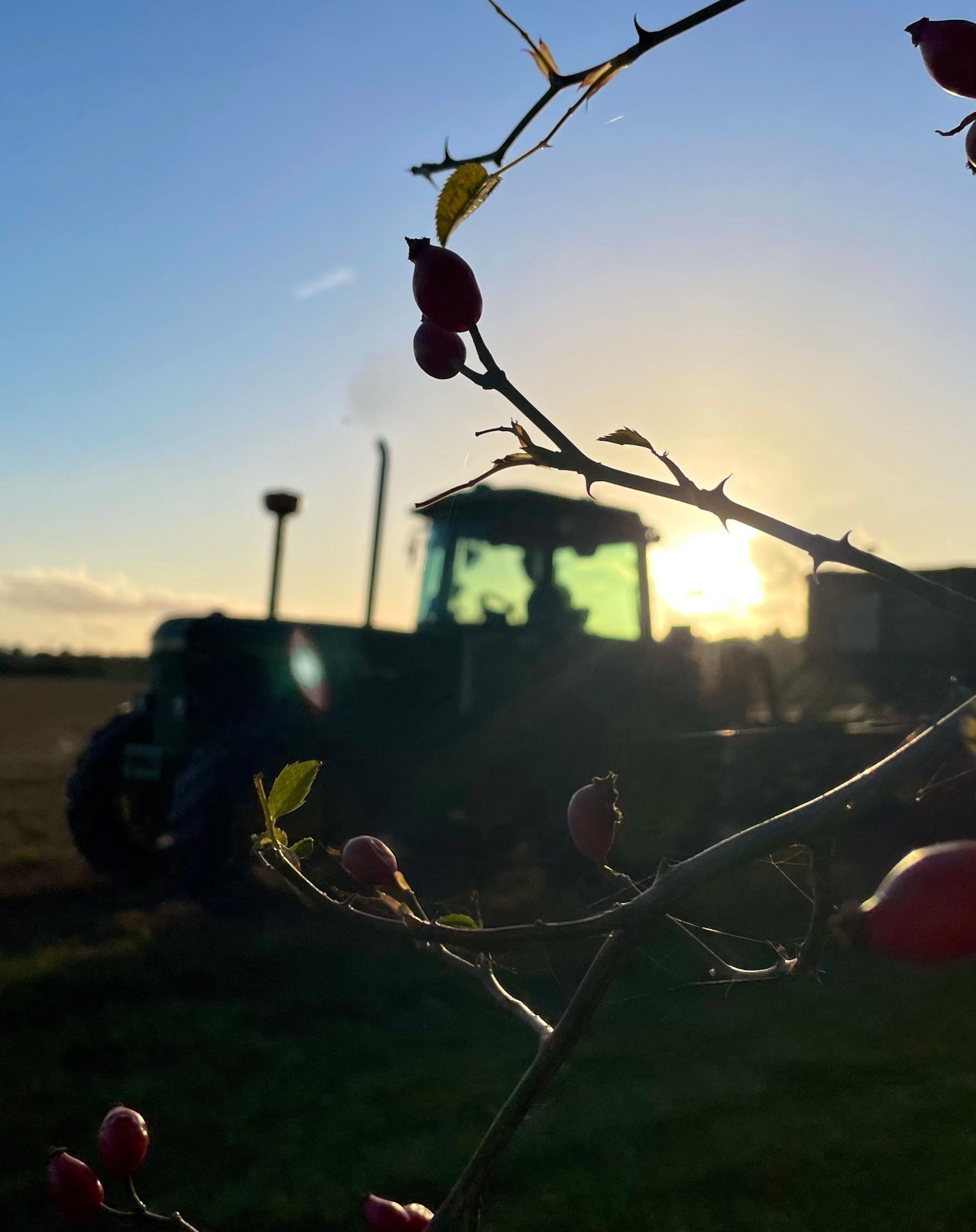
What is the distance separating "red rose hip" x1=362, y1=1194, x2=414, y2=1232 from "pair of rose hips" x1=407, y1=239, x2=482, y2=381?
1.90ft

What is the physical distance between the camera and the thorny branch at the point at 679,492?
1.71 ft

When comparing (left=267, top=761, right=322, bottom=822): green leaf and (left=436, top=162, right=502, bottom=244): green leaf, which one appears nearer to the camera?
(left=436, top=162, right=502, bottom=244): green leaf

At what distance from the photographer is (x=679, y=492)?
534mm

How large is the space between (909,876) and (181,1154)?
3749 mm

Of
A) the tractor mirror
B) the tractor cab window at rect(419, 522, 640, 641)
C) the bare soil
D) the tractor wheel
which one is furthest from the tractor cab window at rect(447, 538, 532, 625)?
the bare soil

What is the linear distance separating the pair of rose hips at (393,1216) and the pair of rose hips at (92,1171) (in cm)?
20

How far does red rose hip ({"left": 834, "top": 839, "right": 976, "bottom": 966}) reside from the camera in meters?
0.45

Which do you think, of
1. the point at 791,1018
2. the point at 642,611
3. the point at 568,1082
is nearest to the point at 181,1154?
the point at 568,1082

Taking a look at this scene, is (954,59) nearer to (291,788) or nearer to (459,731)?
(291,788)

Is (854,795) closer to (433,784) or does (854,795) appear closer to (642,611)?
(433,784)

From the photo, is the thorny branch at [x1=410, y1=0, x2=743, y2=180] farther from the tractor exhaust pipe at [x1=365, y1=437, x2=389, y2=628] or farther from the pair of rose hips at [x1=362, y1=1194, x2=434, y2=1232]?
the tractor exhaust pipe at [x1=365, y1=437, x2=389, y2=628]

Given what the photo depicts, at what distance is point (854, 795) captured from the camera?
0.52 meters

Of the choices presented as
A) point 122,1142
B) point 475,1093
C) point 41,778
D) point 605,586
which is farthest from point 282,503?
point 41,778

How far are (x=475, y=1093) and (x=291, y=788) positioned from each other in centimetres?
374
